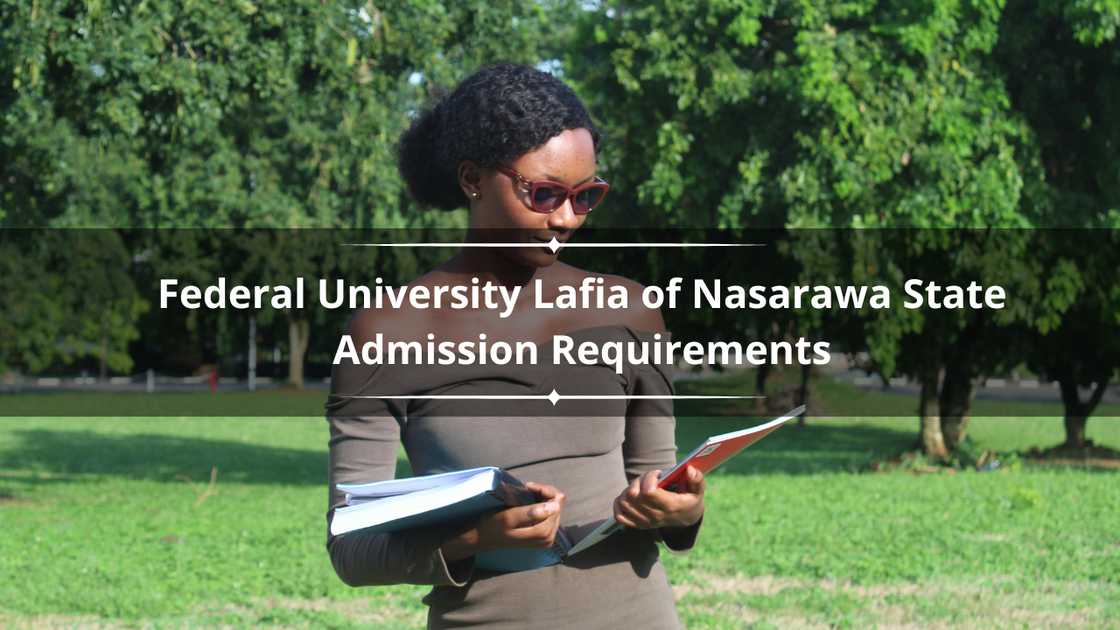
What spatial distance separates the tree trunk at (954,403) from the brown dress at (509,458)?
Answer: 837 inches

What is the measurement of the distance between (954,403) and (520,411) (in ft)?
70.6

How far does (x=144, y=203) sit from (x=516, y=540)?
101 ft

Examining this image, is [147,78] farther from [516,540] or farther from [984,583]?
[516,540]

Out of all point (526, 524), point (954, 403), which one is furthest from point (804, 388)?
point (526, 524)

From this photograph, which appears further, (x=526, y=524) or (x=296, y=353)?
(x=296, y=353)

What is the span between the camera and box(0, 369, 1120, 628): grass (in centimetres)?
1001

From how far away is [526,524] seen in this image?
2.20m

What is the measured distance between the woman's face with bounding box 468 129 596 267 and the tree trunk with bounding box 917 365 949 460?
20.2 meters

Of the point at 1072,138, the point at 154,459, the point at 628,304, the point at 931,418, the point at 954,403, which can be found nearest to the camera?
the point at 628,304

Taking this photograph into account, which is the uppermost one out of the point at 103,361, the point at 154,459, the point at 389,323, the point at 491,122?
the point at 491,122

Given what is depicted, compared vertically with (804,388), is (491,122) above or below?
above

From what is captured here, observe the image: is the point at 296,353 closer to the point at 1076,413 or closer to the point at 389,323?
the point at 1076,413

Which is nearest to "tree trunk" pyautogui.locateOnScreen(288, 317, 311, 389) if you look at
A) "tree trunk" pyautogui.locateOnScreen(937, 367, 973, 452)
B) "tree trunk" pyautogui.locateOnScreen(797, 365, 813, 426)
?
"tree trunk" pyautogui.locateOnScreen(797, 365, 813, 426)

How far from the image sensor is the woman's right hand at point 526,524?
7.15ft
